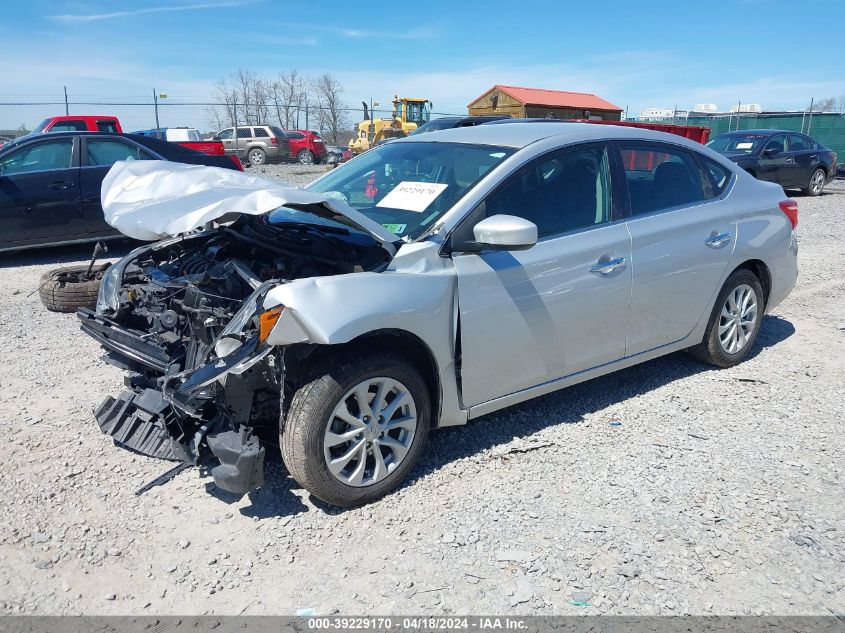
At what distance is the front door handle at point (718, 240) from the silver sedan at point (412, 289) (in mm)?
15

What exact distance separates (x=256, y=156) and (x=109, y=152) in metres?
19.9

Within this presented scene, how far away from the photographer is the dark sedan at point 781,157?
15836mm

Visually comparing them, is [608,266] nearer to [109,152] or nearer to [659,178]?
[659,178]

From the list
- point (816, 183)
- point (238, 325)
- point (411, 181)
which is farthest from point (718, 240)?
point (816, 183)

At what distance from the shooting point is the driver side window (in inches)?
146

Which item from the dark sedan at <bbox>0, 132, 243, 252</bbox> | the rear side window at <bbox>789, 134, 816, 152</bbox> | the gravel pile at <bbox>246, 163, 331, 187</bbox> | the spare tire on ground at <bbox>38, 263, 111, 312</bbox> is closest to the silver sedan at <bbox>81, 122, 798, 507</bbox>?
the spare tire on ground at <bbox>38, 263, 111, 312</bbox>

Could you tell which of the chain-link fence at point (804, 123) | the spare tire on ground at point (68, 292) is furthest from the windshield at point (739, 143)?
the spare tire on ground at point (68, 292)

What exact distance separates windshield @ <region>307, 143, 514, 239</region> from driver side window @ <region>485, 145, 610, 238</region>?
19 cm

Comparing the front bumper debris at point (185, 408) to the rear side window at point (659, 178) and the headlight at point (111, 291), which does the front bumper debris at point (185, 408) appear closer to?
the headlight at point (111, 291)

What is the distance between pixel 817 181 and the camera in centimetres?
1722

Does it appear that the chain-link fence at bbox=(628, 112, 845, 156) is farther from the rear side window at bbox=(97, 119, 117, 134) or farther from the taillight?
the taillight

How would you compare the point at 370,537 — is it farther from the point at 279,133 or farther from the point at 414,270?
the point at 279,133

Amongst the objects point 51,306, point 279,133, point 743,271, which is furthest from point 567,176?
point 279,133

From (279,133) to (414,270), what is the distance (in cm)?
2663
